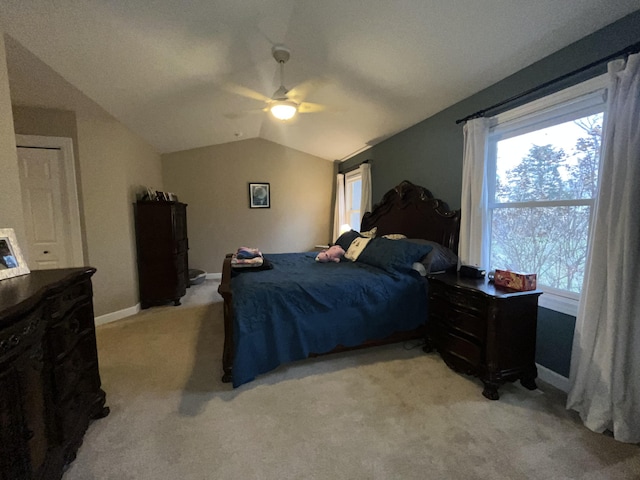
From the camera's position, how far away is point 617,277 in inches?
62.5

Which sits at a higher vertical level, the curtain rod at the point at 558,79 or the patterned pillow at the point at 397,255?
the curtain rod at the point at 558,79

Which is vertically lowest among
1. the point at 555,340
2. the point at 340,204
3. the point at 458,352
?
the point at 458,352

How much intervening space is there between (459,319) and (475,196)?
1.11 metres

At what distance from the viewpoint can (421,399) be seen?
6.40ft

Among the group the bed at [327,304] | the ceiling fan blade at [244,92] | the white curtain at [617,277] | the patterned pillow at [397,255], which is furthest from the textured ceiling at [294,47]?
the patterned pillow at [397,255]

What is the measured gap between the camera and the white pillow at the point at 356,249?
3.37 m

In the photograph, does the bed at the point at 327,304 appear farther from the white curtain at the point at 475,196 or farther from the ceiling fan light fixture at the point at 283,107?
the ceiling fan light fixture at the point at 283,107

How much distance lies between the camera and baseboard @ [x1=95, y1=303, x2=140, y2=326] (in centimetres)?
331

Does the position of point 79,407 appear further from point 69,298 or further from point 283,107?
point 283,107

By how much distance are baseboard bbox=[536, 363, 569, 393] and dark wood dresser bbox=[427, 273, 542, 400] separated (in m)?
0.17

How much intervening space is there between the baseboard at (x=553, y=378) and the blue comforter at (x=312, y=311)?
917 mm

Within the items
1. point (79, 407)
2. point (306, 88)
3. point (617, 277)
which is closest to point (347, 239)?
point (306, 88)

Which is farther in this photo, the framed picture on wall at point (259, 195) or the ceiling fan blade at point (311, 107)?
the framed picture on wall at point (259, 195)

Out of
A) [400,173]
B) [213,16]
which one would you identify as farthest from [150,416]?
[400,173]
